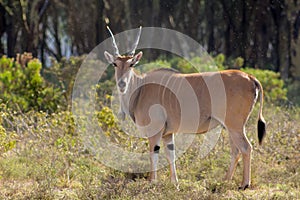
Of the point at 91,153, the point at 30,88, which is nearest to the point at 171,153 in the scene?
the point at 91,153

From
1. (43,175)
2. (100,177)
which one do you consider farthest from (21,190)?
(100,177)

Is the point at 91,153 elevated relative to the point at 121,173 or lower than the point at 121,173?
elevated

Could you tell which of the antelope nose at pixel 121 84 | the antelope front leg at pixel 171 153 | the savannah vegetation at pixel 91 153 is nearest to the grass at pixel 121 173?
the savannah vegetation at pixel 91 153

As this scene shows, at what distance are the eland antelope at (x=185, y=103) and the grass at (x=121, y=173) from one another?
1.34 feet

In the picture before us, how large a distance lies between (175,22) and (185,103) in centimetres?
1457

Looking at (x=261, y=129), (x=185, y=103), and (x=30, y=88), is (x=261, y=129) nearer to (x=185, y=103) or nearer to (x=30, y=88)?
(x=185, y=103)

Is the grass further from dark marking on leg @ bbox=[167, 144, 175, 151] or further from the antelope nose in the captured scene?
the antelope nose

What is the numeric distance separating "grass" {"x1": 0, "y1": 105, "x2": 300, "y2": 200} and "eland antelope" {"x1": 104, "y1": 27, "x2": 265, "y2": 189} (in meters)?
0.41

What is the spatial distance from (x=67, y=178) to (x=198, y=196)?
1824mm

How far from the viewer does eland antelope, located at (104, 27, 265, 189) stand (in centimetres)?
704

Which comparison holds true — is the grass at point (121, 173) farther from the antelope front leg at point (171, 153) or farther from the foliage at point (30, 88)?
the foliage at point (30, 88)

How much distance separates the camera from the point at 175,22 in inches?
852

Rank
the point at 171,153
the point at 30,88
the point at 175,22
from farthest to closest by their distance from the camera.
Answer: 1. the point at 175,22
2. the point at 30,88
3. the point at 171,153

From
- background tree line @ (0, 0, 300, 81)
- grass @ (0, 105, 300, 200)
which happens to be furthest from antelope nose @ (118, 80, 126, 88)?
background tree line @ (0, 0, 300, 81)
